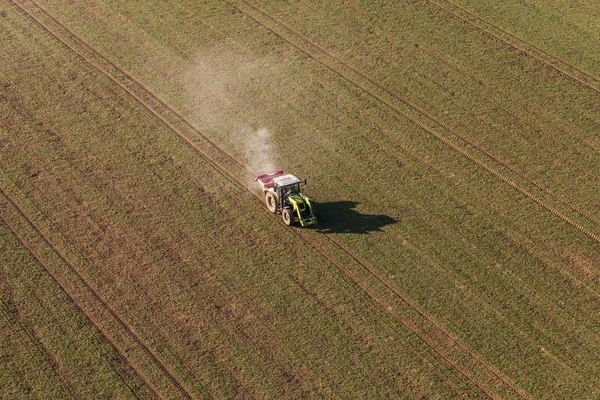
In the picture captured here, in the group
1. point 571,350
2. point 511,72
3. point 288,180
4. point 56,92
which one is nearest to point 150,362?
point 288,180

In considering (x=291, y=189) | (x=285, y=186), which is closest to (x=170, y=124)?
(x=291, y=189)

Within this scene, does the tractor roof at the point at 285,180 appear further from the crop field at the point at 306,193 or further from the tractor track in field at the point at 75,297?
the tractor track in field at the point at 75,297

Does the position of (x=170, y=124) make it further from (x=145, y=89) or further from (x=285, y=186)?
(x=285, y=186)

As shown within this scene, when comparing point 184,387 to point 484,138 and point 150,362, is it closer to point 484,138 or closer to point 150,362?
point 150,362

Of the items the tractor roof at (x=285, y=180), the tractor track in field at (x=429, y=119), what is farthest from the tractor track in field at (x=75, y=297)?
the tractor track in field at (x=429, y=119)

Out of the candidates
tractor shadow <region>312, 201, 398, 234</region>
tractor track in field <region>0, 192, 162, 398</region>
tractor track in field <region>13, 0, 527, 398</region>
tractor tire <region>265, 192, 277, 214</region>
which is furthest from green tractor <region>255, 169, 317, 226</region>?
tractor track in field <region>0, 192, 162, 398</region>

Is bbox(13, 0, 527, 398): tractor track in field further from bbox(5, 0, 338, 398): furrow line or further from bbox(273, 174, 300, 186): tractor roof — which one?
bbox(273, 174, 300, 186): tractor roof
